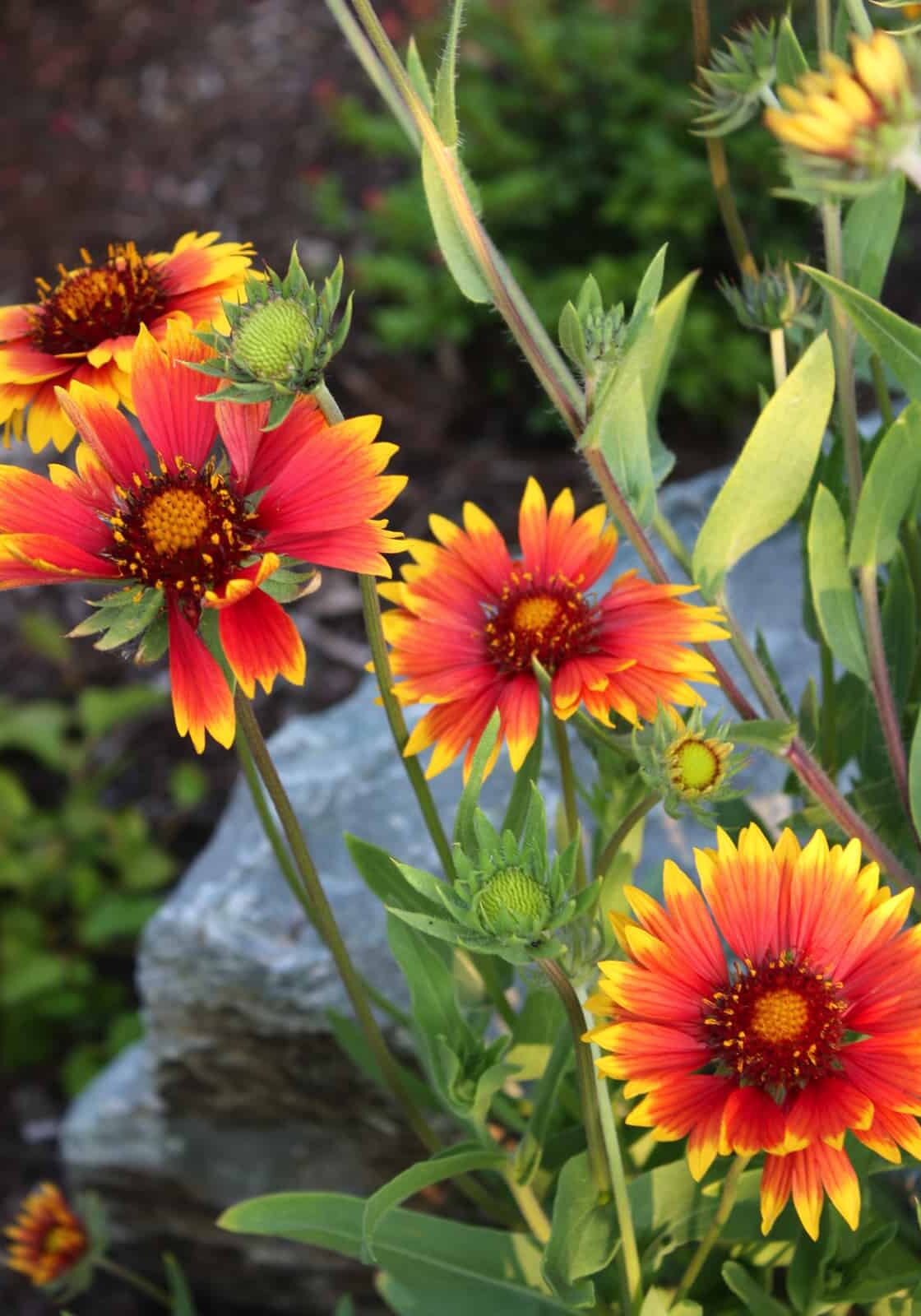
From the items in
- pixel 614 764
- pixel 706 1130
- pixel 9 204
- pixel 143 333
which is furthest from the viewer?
pixel 9 204

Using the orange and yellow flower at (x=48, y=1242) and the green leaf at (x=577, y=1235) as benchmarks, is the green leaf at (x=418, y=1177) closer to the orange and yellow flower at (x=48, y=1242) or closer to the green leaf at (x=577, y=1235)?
the green leaf at (x=577, y=1235)

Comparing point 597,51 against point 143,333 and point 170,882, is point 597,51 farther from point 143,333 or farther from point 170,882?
point 143,333

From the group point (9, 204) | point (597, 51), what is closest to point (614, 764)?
point (597, 51)

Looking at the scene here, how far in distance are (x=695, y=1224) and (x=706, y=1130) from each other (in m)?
0.25

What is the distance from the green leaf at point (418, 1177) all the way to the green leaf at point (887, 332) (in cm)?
55

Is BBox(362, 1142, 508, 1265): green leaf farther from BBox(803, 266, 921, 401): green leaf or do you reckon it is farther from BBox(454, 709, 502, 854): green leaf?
BBox(803, 266, 921, 401): green leaf

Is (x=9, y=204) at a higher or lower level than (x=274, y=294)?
higher

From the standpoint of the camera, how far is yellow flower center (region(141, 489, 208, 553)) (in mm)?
824

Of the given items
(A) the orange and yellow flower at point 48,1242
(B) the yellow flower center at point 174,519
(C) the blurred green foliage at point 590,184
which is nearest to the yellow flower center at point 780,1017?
(B) the yellow flower center at point 174,519

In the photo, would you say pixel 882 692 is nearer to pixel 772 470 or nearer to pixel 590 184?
pixel 772 470

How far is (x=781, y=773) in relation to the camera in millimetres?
1476

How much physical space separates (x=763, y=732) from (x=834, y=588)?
0.54 ft

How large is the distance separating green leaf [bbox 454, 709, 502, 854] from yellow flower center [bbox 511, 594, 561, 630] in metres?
0.13

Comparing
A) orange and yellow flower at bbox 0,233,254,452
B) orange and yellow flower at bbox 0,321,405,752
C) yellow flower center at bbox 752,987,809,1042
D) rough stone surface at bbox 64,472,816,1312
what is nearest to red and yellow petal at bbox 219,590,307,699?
orange and yellow flower at bbox 0,321,405,752
